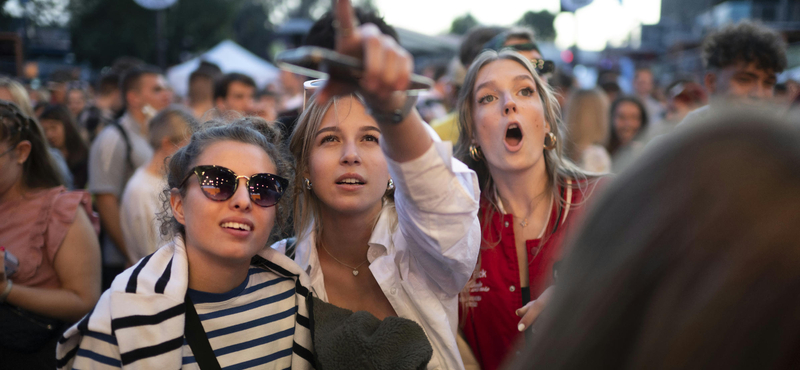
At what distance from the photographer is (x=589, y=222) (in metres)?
0.84

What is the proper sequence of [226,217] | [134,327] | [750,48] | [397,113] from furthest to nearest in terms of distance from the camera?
[750,48]
[226,217]
[134,327]
[397,113]

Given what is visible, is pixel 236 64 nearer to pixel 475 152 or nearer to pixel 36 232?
pixel 36 232

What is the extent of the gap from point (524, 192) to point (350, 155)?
0.92m

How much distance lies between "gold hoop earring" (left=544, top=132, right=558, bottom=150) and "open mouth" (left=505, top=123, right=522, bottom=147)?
165mm

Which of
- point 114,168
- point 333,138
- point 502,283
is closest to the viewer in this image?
point 333,138

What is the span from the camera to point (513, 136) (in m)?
2.65

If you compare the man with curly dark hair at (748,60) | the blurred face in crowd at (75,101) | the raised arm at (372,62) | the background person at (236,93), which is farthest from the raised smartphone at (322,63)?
the blurred face in crowd at (75,101)

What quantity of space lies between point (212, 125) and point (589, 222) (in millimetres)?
1847

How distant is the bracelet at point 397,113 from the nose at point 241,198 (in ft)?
2.51

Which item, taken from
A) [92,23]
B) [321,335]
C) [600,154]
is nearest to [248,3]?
[92,23]

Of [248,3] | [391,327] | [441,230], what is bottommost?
[248,3]

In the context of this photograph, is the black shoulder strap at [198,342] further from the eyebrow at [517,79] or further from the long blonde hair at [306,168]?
the eyebrow at [517,79]

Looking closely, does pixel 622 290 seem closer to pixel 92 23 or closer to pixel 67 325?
pixel 67 325

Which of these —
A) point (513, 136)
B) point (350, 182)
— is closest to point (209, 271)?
point (350, 182)
